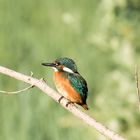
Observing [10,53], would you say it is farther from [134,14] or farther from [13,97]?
[134,14]

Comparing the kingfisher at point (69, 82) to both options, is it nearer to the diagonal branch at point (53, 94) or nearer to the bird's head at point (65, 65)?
the bird's head at point (65, 65)

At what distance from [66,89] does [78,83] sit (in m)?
0.09

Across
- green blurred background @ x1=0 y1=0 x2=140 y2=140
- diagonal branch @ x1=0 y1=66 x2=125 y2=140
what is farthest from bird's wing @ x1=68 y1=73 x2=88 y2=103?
green blurred background @ x1=0 y1=0 x2=140 y2=140

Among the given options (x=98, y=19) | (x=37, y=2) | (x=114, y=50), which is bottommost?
(x=114, y=50)

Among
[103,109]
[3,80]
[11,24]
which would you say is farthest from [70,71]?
[11,24]

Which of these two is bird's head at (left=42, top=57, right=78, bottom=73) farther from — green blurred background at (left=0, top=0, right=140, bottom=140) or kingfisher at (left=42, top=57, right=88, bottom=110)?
green blurred background at (left=0, top=0, right=140, bottom=140)

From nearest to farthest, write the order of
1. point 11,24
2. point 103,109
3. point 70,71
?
point 70,71
point 103,109
point 11,24

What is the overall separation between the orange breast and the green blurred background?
4.69ft

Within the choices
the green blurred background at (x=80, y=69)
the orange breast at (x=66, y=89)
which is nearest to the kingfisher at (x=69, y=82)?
the orange breast at (x=66, y=89)

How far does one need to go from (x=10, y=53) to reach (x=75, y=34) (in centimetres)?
72

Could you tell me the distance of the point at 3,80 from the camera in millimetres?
6605

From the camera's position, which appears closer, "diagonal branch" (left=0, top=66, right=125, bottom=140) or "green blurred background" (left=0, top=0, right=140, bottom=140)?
"diagonal branch" (left=0, top=66, right=125, bottom=140)

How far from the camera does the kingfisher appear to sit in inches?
173

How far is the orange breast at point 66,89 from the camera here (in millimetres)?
4432
